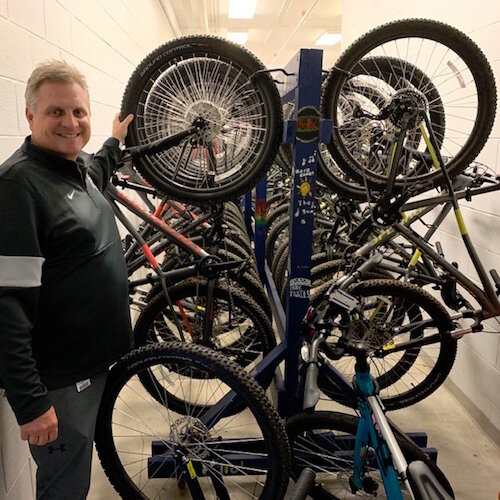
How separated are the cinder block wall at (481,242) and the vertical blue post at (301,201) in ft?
3.89

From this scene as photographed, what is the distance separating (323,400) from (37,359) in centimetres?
189

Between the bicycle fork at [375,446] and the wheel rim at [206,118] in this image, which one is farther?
the wheel rim at [206,118]

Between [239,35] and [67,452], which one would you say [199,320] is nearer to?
[67,452]

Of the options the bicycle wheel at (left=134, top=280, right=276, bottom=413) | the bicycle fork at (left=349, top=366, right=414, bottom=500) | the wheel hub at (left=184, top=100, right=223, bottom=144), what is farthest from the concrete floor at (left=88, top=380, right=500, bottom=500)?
the wheel hub at (left=184, top=100, right=223, bottom=144)

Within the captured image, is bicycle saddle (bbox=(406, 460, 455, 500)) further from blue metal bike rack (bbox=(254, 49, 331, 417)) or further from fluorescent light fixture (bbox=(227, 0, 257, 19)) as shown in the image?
fluorescent light fixture (bbox=(227, 0, 257, 19))

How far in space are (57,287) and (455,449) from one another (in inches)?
84.0

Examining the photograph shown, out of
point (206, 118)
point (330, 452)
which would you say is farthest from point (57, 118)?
point (330, 452)

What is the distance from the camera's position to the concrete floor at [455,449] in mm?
1937

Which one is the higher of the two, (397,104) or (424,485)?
(397,104)

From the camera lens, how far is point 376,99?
202 cm

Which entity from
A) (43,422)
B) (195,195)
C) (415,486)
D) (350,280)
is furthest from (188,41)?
(415,486)

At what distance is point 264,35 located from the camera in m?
9.85

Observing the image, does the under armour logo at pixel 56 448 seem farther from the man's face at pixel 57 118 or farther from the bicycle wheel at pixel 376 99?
the bicycle wheel at pixel 376 99

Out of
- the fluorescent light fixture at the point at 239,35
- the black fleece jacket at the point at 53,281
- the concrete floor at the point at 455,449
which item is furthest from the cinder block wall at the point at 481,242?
the fluorescent light fixture at the point at 239,35
